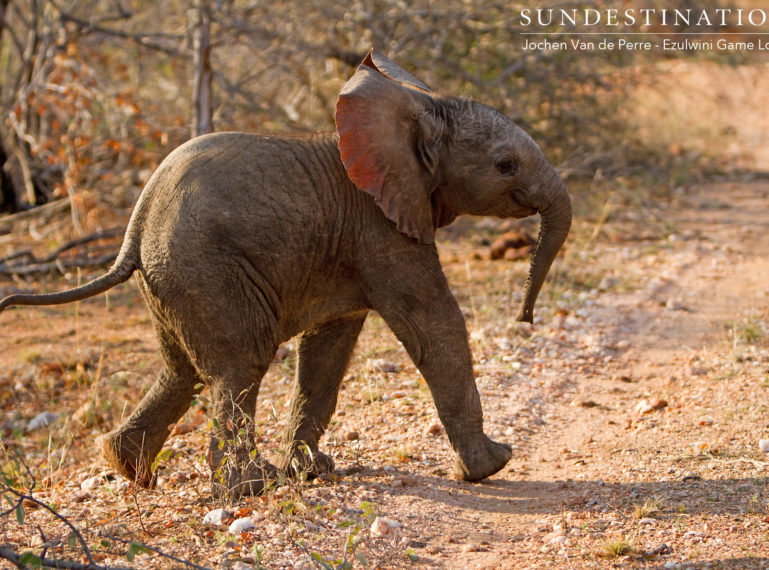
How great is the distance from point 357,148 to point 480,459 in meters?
1.65

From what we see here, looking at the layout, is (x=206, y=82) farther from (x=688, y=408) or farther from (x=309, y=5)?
(x=688, y=408)

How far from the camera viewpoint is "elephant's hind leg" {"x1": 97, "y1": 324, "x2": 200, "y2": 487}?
4.61m

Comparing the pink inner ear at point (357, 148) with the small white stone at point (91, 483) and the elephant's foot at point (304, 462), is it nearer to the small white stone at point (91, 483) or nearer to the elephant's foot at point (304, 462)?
the elephant's foot at point (304, 462)

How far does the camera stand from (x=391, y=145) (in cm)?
439

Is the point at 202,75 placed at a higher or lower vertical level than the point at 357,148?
higher

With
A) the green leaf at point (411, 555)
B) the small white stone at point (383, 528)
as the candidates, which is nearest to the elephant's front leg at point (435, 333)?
the small white stone at point (383, 528)

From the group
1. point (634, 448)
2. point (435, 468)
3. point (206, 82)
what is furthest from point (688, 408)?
point (206, 82)

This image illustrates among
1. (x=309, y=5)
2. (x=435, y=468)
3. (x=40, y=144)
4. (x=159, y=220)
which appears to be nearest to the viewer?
(x=159, y=220)

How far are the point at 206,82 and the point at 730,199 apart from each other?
628 centimetres

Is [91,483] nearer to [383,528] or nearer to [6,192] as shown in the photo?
[383,528]

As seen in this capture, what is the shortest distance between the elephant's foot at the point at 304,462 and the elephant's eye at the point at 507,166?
170 cm

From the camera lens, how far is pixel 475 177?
4.57 m

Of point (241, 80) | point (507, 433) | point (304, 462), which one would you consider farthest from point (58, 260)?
point (507, 433)

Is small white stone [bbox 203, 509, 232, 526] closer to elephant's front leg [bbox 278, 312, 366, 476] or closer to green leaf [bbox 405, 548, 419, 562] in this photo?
elephant's front leg [bbox 278, 312, 366, 476]
